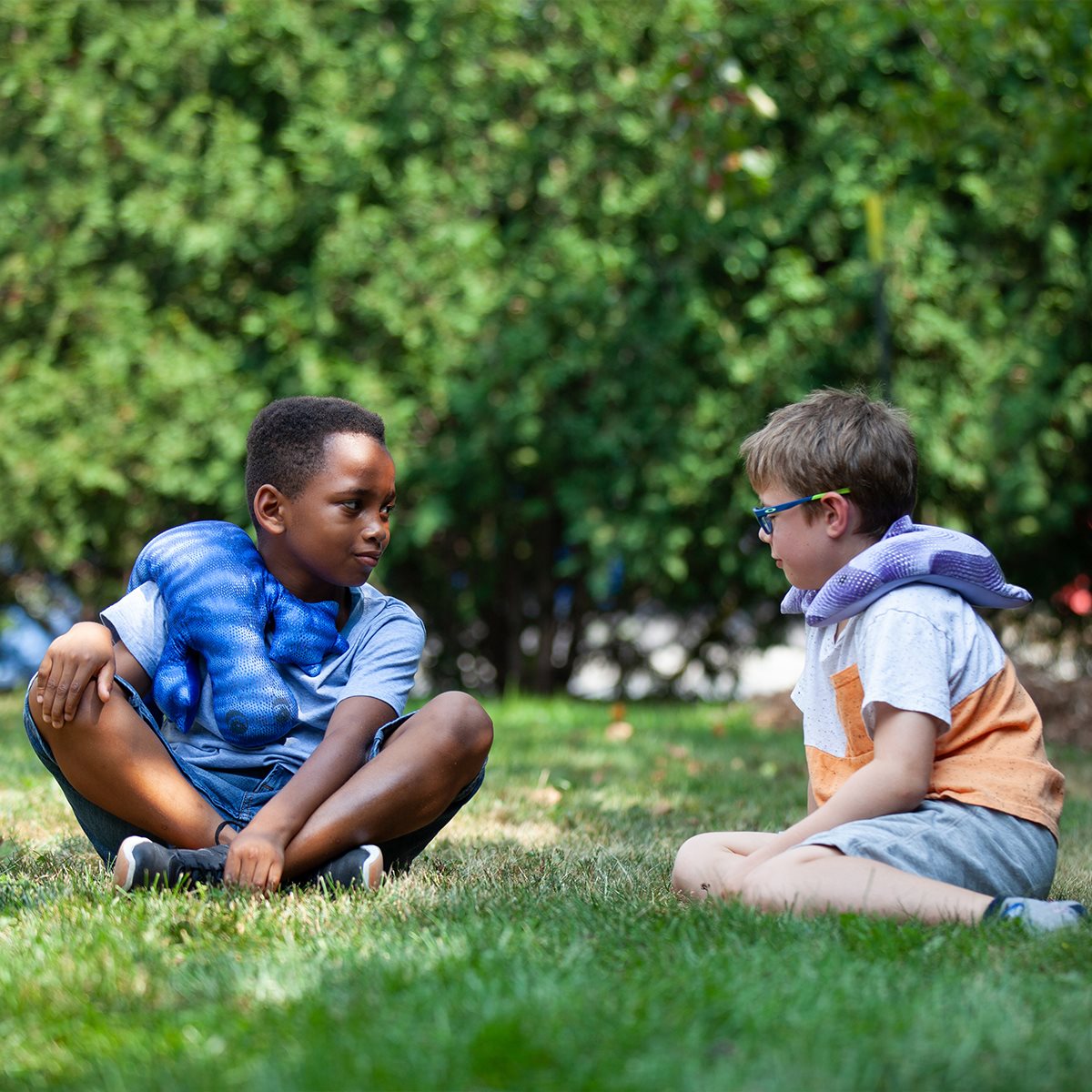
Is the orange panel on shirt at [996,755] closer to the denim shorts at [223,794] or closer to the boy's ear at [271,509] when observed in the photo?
the denim shorts at [223,794]

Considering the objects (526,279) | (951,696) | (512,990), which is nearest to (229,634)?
(512,990)

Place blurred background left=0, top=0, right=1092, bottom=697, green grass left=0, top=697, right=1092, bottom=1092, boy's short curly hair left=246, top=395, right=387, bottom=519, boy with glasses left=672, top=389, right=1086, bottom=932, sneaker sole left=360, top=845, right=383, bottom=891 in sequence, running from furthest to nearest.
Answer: blurred background left=0, top=0, right=1092, bottom=697, boy's short curly hair left=246, top=395, right=387, bottom=519, sneaker sole left=360, top=845, right=383, bottom=891, boy with glasses left=672, top=389, right=1086, bottom=932, green grass left=0, top=697, right=1092, bottom=1092

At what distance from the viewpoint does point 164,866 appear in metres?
2.63

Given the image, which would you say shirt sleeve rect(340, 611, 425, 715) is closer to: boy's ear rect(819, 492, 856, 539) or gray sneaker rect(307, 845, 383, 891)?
gray sneaker rect(307, 845, 383, 891)

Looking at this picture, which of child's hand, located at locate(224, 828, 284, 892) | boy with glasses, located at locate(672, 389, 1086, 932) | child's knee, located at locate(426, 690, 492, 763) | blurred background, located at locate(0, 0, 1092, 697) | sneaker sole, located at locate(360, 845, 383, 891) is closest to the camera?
boy with glasses, located at locate(672, 389, 1086, 932)

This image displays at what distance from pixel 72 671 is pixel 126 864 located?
41cm

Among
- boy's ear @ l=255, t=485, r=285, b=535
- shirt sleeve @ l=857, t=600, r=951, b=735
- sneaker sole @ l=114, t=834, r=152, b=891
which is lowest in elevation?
sneaker sole @ l=114, t=834, r=152, b=891

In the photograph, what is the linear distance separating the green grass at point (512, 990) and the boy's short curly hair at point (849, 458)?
0.90 m

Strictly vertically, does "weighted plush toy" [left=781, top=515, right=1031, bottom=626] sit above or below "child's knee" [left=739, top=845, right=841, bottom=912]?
above

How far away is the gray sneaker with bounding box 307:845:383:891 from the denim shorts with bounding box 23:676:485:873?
0.13 metres

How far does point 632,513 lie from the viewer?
7656 mm

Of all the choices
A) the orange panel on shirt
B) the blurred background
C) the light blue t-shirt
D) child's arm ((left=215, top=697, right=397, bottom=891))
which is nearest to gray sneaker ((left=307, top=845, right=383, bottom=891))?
child's arm ((left=215, top=697, right=397, bottom=891))

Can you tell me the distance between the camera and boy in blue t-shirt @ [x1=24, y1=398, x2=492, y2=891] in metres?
2.66

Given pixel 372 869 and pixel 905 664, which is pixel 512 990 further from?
pixel 905 664
